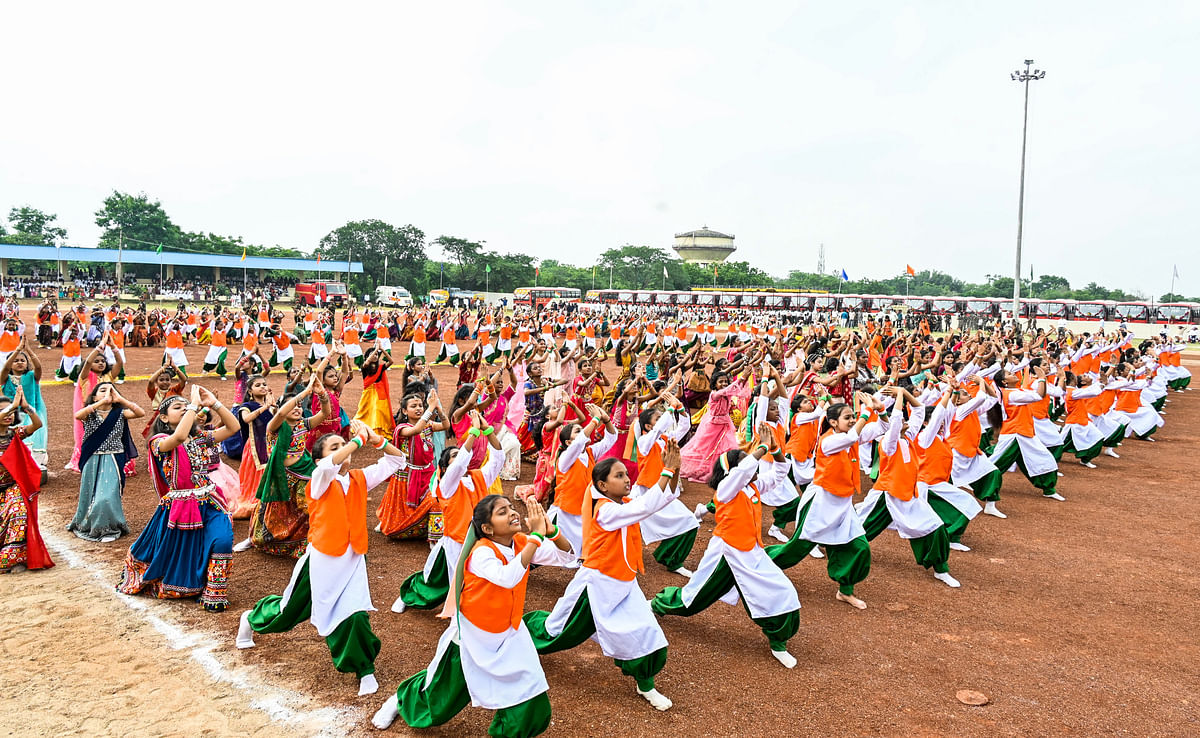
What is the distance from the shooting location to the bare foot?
6.22 m

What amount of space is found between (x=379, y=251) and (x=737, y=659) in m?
69.3

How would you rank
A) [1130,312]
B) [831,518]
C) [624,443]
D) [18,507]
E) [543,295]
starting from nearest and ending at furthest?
1. [18,507]
2. [831,518]
3. [624,443]
4. [1130,312]
5. [543,295]

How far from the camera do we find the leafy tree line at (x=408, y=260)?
65688 mm

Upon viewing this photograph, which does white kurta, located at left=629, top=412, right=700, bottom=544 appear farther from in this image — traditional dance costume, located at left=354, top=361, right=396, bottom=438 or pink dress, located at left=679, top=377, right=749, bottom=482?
traditional dance costume, located at left=354, top=361, right=396, bottom=438

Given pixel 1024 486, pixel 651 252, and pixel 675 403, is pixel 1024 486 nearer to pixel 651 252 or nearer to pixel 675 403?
pixel 675 403

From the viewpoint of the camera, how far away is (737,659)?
5230 mm

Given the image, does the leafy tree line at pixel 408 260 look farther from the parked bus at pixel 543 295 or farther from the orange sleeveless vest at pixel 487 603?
the orange sleeveless vest at pixel 487 603

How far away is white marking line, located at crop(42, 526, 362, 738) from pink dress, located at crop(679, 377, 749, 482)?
5.86 metres

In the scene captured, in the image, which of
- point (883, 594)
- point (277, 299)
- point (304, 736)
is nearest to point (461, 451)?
point (304, 736)

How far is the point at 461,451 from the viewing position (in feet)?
16.5

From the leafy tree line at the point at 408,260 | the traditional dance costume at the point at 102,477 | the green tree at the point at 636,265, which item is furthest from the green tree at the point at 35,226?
the traditional dance costume at the point at 102,477

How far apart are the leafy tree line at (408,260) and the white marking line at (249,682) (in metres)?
58.7

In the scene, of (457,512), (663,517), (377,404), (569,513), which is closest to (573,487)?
(569,513)

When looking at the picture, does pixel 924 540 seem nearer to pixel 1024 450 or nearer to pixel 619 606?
pixel 619 606
